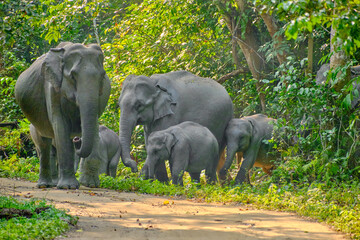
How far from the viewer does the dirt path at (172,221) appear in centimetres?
539

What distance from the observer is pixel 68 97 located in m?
8.79

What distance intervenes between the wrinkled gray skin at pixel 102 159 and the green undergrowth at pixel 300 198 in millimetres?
308

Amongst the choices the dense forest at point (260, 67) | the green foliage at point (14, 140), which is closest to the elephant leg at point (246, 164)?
the dense forest at point (260, 67)

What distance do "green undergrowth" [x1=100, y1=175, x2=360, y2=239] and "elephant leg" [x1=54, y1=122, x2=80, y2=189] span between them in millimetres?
909

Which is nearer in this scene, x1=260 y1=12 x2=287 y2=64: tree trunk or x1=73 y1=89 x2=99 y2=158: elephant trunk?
x1=73 y1=89 x2=99 y2=158: elephant trunk

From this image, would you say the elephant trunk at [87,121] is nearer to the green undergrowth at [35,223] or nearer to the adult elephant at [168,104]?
the green undergrowth at [35,223]

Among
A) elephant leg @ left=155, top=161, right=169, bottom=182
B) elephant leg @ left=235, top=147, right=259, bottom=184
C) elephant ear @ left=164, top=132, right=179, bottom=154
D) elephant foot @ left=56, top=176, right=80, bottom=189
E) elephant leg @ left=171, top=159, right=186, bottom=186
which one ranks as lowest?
elephant leg @ left=235, top=147, right=259, bottom=184

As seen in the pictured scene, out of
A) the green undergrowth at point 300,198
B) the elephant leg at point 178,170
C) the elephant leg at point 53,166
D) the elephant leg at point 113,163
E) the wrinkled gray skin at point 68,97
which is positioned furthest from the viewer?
the elephant leg at point 113,163

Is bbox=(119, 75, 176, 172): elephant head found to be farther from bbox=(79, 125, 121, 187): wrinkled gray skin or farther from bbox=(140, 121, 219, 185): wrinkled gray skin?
bbox=(140, 121, 219, 185): wrinkled gray skin

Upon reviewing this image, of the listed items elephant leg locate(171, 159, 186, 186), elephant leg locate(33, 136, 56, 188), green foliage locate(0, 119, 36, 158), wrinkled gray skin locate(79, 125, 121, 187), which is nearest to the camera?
wrinkled gray skin locate(79, 125, 121, 187)

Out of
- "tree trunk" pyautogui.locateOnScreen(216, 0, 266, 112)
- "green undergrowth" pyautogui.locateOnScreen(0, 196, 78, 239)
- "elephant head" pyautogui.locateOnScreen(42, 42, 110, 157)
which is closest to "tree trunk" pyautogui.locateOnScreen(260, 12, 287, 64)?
"tree trunk" pyautogui.locateOnScreen(216, 0, 266, 112)

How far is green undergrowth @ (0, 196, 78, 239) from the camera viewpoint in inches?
191

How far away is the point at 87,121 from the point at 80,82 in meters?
0.57

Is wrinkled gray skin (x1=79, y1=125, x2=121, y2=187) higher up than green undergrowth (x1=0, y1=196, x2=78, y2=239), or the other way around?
green undergrowth (x1=0, y1=196, x2=78, y2=239)
